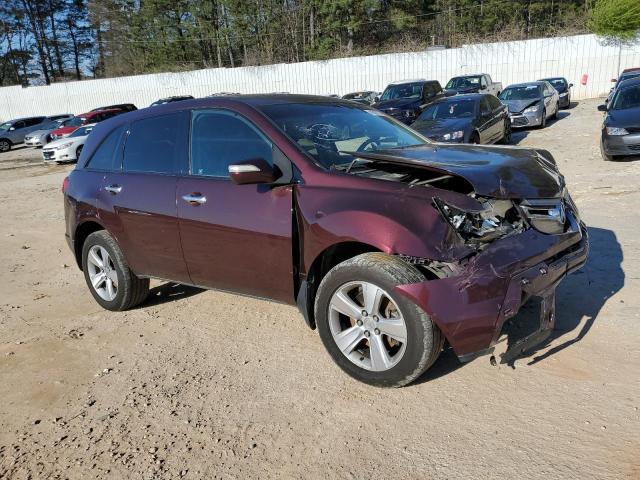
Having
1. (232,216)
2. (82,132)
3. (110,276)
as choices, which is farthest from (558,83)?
(232,216)

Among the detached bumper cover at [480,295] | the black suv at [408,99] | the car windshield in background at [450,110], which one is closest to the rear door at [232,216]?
the detached bumper cover at [480,295]

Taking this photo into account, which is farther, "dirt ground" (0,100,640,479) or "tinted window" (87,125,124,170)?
"tinted window" (87,125,124,170)

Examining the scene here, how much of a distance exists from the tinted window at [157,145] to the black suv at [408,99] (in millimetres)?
12859

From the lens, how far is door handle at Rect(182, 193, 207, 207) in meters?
4.06

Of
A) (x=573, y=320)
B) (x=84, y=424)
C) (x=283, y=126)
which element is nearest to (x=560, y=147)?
(x=573, y=320)

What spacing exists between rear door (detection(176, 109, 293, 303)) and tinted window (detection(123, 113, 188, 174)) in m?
0.16

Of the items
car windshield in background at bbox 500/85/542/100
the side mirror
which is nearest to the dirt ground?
the side mirror

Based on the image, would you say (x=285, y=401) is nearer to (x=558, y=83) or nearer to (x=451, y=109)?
(x=451, y=109)

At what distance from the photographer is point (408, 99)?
58.8ft

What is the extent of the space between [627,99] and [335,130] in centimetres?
962

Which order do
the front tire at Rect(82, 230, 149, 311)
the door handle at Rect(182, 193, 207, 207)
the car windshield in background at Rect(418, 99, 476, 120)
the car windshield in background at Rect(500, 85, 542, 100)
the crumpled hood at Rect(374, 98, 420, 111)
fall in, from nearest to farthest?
the door handle at Rect(182, 193, 207, 207), the front tire at Rect(82, 230, 149, 311), the car windshield in background at Rect(418, 99, 476, 120), the crumpled hood at Rect(374, 98, 420, 111), the car windshield in background at Rect(500, 85, 542, 100)

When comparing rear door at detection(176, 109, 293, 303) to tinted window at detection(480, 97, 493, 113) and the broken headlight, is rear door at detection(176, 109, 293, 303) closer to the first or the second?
the broken headlight

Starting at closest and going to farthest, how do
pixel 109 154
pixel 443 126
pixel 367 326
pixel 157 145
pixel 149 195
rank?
pixel 367 326 → pixel 149 195 → pixel 157 145 → pixel 109 154 → pixel 443 126

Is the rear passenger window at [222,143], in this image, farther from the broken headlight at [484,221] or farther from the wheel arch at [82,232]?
the wheel arch at [82,232]
